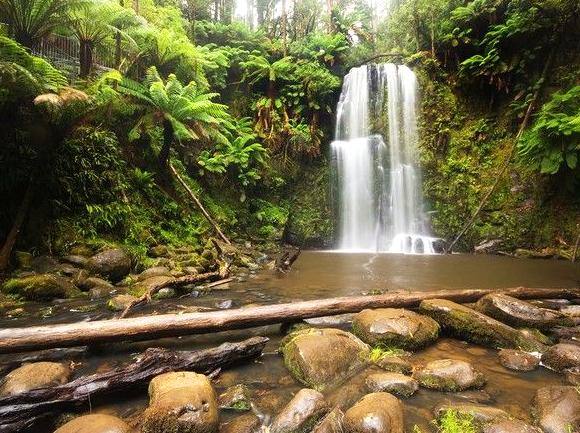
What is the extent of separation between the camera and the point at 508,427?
85.3 inches

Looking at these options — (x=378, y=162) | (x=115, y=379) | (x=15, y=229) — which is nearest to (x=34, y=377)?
(x=115, y=379)

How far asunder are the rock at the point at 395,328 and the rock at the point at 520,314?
2.66 feet

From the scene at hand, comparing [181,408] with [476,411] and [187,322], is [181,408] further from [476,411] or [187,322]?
[476,411]

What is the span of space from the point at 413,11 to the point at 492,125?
6.28m

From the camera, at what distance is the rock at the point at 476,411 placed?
2.28 m

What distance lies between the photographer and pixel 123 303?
15.4 ft

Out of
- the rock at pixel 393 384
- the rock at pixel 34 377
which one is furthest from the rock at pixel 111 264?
the rock at pixel 393 384

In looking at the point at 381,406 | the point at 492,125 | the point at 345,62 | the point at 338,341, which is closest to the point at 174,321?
the point at 338,341

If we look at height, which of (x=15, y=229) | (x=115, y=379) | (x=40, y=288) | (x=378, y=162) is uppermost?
(x=378, y=162)

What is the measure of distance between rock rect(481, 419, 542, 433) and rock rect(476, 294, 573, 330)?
6.13 ft

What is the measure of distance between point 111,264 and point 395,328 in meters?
4.98

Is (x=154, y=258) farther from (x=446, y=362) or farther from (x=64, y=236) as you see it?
(x=446, y=362)

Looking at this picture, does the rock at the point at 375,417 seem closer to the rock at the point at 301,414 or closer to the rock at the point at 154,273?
the rock at the point at 301,414

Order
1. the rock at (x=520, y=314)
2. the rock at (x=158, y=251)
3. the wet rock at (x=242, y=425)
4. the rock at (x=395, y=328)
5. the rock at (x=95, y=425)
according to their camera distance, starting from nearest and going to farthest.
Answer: the rock at (x=95, y=425) → the wet rock at (x=242, y=425) → the rock at (x=395, y=328) → the rock at (x=520, y=314) → the rock at (x=158, y=251)
